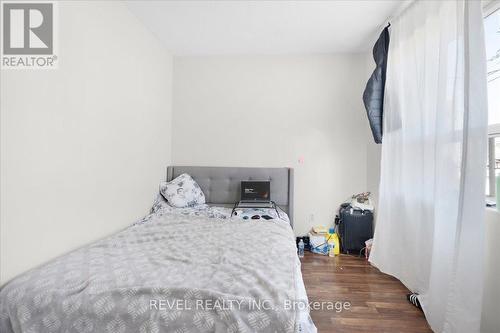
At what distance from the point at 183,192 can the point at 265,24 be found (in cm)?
208

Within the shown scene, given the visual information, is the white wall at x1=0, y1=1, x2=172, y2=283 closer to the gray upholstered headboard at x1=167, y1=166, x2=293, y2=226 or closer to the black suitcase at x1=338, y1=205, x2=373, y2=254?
the gray upholstered headboard at x1=167, y1=166, x2=293, y2=226

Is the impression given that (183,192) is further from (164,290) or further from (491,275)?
(491,275)

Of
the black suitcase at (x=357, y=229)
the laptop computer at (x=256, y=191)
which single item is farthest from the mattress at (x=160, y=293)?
the black suitcase at (x=357, y=229)

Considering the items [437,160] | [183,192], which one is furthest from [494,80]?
[183,192]

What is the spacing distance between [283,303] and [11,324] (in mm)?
1174

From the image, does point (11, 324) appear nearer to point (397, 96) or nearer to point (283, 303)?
point (283, 303)

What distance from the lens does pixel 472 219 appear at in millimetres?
1354

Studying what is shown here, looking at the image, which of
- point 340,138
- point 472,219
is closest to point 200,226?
point 472,219
